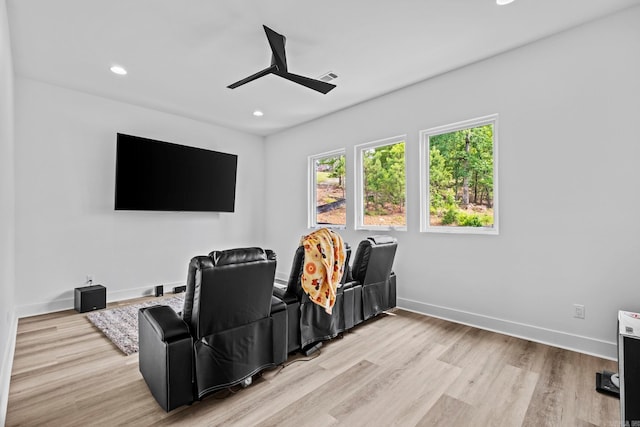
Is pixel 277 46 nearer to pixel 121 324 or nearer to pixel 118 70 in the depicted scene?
pixel 118 70

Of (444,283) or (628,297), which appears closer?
(628,297)

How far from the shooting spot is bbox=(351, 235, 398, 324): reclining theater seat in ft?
10.8

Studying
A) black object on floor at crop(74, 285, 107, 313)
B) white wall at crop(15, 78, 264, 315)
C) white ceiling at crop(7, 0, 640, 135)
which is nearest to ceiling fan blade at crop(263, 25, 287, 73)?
white ceiling at crop(7, 0, 640, 135)

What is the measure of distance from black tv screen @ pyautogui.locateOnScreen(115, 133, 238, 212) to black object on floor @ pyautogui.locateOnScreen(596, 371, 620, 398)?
5110 millimetres

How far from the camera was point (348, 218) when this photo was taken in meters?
4.88

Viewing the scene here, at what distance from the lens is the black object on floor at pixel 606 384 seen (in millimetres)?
2115

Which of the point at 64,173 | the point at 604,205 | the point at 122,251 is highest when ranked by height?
the point at 64,173

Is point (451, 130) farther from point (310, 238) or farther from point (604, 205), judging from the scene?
point (310, 238)

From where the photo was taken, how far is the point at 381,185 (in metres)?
4.52

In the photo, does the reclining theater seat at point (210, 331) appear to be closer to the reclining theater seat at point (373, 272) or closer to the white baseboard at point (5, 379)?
the white baseboard at point (5, 379)

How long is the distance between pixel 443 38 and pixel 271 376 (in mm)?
3310

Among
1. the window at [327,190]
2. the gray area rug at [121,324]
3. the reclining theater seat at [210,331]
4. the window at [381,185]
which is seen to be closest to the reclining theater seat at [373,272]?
the window at [381,185]

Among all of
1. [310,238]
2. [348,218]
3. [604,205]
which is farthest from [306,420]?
[348,218]

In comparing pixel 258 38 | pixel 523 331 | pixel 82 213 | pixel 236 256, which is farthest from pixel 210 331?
pixel 82 213
